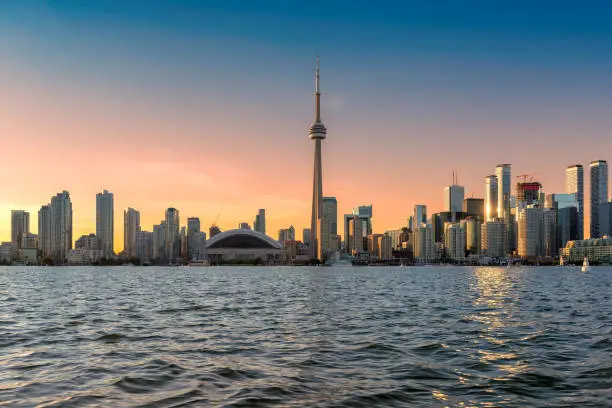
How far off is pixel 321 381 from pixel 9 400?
9459 mm

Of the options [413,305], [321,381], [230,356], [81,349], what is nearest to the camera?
[321,381]

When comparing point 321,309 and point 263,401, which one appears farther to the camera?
point 321,309

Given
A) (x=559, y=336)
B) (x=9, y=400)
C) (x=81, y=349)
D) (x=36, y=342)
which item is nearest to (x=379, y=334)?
(x=559, y=336)

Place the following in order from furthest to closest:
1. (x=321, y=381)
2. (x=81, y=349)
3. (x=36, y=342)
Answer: (x=36, y=342), (x=81, y=349), (x=321, y=381)

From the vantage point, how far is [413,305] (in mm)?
52406

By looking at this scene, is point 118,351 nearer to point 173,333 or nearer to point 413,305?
point 173,333

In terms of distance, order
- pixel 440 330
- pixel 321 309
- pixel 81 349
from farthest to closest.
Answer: pixel 321 309, pixel 440 330, pixel 81 349

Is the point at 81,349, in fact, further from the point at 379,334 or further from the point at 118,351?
the point at 379,334

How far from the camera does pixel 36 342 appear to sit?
94.7ft

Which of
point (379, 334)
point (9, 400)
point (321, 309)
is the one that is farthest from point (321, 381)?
point (321, 309)

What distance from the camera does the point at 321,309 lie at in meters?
47.8

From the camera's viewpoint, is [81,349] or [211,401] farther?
[81,349]

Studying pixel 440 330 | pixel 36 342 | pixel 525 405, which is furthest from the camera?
pixel 440 330

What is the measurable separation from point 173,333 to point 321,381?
1463 centimetres
